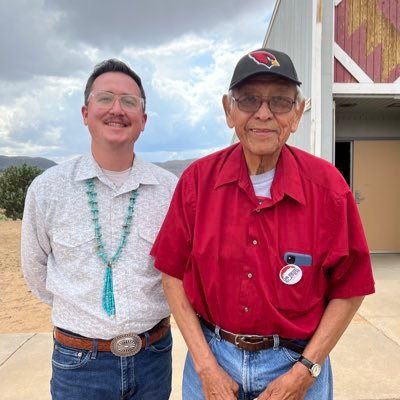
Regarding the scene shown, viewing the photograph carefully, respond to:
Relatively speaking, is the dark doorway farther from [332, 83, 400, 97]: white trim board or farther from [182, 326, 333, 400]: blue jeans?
[182, 326, 333, 400]: blue jeans

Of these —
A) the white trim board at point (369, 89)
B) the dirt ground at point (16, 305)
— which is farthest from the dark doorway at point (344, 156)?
the dirt ground at point (16, 305)

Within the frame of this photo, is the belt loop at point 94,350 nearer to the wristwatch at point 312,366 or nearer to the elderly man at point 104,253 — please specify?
the elderly man at point 104,253

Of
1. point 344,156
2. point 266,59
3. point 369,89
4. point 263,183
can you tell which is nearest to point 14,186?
point 344,156

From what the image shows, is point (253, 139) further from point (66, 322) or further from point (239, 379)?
point (66, 322)

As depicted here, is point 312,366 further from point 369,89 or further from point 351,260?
point 369,89

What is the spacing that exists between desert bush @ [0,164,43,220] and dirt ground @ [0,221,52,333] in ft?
17.6

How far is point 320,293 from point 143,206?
0.84 metres

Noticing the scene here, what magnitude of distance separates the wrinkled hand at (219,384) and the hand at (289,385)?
0.37 ft

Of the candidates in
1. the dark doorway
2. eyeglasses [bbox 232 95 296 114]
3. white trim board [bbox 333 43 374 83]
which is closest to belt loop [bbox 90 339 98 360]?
eyeglasses [bbox 232 95 296 114]

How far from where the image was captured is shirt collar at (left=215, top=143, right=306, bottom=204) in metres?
1.65

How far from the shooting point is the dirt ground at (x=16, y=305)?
5180mm

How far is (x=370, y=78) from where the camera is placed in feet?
23.3

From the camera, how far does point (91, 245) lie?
1864mm

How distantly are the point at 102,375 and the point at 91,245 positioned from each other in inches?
22.0
